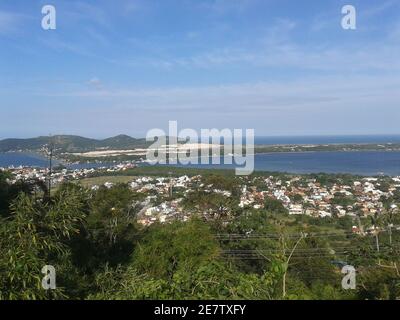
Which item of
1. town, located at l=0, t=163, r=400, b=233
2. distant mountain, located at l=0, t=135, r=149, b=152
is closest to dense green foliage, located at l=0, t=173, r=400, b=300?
town, located at l=0, t=163, r=400, b=233

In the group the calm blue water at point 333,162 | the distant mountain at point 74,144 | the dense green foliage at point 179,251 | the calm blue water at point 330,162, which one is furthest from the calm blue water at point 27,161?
the calm blue water at point 333,162

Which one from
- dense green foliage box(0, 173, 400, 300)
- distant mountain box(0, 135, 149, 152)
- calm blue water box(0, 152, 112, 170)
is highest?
distant mountain box(0, 135, 149, 152)

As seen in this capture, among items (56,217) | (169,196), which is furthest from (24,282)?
(169,196)

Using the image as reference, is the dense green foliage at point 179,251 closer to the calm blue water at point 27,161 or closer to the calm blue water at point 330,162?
the calm blue water at point 27,161

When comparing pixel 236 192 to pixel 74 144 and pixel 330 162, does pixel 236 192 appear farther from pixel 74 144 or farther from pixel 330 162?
pixel 330 162

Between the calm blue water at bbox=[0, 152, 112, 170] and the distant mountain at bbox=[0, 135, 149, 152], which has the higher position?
the distant mountain at bbox=[0, 135, 149, 152]

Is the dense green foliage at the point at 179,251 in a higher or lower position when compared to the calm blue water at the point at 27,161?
lower

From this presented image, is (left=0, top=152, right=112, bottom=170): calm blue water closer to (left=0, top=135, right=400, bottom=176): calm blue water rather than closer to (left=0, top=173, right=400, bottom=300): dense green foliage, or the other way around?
(left=0, top=135, right=400, bottom=176): calm blue water
